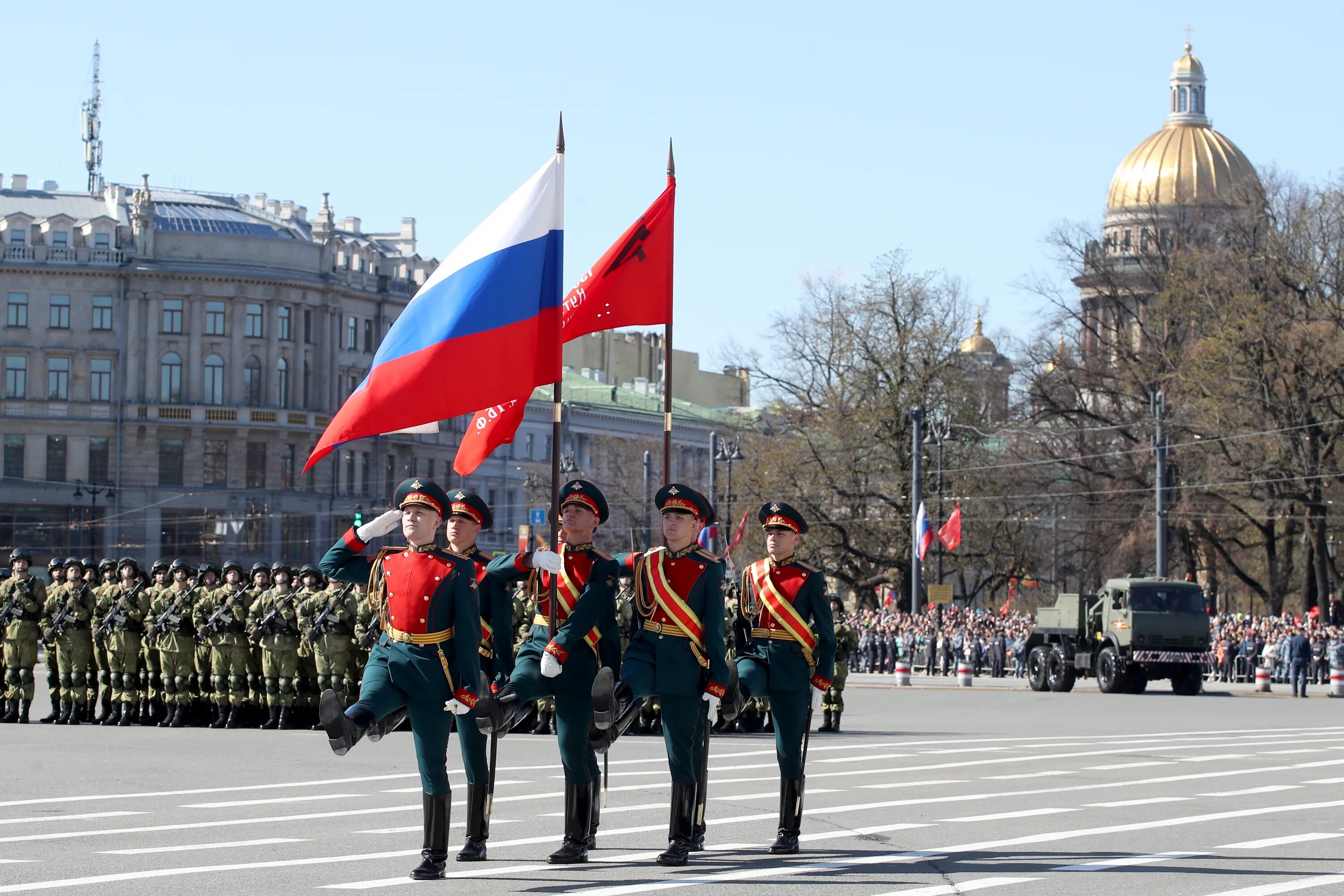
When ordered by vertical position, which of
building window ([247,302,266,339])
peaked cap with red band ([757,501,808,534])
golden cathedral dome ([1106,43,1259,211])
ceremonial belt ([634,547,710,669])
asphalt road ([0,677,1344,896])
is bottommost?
asphalt road ([0,677,1344,896])

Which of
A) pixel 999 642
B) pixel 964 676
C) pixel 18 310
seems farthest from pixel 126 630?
pixel 18 310

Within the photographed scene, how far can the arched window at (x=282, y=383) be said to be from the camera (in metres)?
90.8

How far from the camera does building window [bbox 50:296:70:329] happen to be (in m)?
88.9

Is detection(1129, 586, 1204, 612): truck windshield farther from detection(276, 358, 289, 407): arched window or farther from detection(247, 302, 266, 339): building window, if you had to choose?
detection(276, 358, 289, 407): arched window

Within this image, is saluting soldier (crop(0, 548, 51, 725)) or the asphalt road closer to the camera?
the asphalt road

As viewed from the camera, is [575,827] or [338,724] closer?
[338,724]

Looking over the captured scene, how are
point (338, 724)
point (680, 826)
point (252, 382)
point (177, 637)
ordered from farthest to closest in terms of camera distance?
point (252, 382)
point (177, 637)
point (680, 826)
point (338, 724)

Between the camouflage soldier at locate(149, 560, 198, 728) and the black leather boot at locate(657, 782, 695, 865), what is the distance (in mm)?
12234

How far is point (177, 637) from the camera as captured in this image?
21672 millimetres

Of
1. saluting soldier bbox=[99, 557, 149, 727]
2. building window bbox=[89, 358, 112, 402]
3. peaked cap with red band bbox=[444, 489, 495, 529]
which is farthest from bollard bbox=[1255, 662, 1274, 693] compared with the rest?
building window bbox=[89, 358, 112, 402]

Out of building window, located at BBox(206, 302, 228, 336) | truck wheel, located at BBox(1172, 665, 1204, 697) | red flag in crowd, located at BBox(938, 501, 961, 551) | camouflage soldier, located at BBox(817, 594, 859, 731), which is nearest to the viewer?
camouflage soldier, located at BBox(817, 594, 859, 731)

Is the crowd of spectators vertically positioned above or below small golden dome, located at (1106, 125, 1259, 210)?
below

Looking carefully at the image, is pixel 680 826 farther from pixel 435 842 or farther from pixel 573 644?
A: pixel 435 842

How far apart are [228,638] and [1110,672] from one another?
21.1 meters
